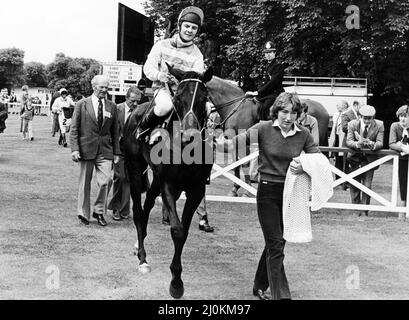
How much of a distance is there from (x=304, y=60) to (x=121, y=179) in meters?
21.7

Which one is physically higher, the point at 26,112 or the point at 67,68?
the point at 67,68

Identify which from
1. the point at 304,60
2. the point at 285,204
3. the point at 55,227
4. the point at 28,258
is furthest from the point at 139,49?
the point at 285,204

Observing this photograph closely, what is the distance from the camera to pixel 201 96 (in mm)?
7125

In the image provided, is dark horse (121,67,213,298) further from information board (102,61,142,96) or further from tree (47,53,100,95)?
tree (47,53,100,95)

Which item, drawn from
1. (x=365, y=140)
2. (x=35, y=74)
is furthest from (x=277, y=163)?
(x=35, y=74)

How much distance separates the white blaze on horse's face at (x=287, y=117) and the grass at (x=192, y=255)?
6.09ft

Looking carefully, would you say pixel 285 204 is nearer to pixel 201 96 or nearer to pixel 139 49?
pixel 201 96

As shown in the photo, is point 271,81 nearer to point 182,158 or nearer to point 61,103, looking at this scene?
point 182,158

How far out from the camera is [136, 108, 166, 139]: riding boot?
782 cm

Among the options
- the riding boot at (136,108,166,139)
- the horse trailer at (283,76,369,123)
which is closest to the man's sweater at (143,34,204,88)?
the riding boot at (136,108,166,139)

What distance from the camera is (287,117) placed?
254 inches

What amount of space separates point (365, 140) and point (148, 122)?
6282 mm

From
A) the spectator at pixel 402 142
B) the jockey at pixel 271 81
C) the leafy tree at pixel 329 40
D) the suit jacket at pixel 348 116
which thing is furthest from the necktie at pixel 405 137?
the leafy tree at pixel 329 40

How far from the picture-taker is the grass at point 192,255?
7.16 m
